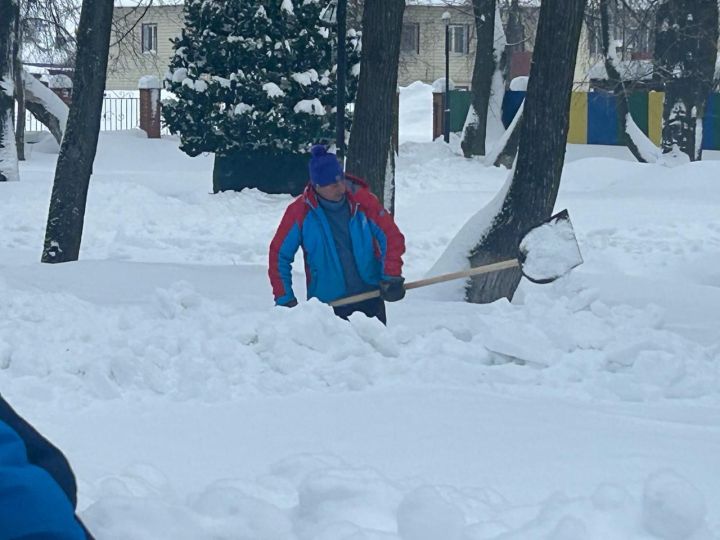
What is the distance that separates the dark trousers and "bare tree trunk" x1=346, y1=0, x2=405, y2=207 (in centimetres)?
337

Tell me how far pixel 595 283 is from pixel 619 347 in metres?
→ 4.07

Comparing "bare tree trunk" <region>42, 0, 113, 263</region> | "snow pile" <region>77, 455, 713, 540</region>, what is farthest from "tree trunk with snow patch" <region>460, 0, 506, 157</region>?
"snow pile" <region>77, 455, 713, 540</region>

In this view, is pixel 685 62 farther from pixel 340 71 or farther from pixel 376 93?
pixel 376 93

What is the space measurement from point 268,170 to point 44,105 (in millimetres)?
8662

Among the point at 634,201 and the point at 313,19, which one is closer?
the point at 634,201

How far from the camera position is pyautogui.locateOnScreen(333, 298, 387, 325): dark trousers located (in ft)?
22.5

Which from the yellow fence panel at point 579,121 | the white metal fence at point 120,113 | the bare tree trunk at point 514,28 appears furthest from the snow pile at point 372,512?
the white metal fence at point 120,113

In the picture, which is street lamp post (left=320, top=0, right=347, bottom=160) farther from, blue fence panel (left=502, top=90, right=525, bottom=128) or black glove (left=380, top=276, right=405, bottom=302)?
blue fence panel (left=502, top=90, right=525, bottom=128)

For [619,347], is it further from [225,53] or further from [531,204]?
[225,53]

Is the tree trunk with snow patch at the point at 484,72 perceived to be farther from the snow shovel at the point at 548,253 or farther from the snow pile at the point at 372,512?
the snow pile at the point at 372,512

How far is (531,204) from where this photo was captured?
9.00 m

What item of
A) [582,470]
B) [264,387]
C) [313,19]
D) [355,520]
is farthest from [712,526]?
[313,19]

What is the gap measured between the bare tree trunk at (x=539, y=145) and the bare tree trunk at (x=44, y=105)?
706 inches

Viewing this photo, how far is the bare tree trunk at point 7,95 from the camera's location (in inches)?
770
